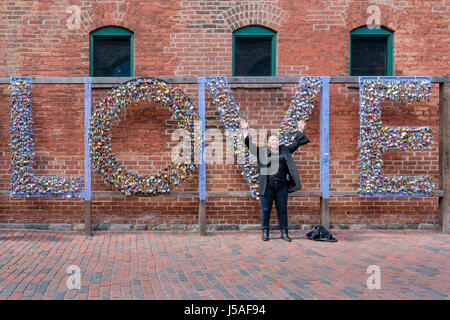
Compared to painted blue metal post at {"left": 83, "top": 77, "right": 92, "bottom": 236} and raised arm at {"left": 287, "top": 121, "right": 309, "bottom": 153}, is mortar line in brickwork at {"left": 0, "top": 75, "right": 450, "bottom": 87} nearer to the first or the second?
painted blue metal post at {"left": 83, "top": 77, "right": 92, "bottom": 236}

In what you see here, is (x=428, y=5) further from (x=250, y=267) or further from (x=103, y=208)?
(x=103, y=208)

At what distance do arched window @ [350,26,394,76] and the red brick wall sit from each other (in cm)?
22

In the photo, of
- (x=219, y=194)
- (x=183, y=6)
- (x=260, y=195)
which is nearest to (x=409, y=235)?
(x=260, y=195)

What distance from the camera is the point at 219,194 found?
315 inches

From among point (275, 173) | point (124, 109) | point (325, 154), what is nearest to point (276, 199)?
point (275, 173)

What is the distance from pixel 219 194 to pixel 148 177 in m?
1.37

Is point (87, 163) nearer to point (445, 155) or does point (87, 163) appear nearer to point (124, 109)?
point (124, 109)

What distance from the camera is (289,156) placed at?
299 inches

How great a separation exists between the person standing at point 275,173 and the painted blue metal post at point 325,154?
25.1 inches

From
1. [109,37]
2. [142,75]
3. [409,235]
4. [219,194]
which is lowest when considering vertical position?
[409,235]

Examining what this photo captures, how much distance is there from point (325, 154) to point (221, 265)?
10.8 ft

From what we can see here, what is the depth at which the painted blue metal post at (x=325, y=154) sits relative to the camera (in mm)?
8055

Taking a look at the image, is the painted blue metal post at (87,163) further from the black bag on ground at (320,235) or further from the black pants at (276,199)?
the black bag on ground at (320,235)

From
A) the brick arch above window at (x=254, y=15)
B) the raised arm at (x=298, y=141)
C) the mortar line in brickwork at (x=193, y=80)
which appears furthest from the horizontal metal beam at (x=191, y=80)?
the brick arch above window at (x=254, y=15)
